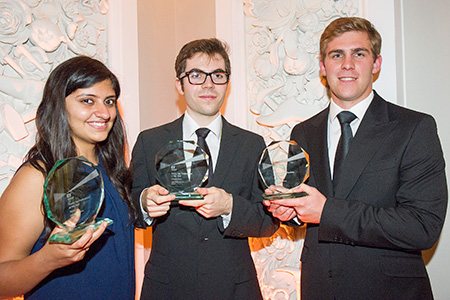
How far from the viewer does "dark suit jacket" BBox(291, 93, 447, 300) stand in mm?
1944

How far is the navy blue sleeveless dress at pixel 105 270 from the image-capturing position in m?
1.76

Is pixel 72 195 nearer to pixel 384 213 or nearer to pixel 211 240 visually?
pixel 211 240

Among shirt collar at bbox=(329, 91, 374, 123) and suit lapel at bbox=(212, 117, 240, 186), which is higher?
shirt collar at bbox=(329, 91, 374, 123)

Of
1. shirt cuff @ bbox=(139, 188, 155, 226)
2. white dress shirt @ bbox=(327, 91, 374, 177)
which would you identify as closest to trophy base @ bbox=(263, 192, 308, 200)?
white dress shirt @ bbox=(327, 91, 374, 177)

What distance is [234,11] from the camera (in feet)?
10.8

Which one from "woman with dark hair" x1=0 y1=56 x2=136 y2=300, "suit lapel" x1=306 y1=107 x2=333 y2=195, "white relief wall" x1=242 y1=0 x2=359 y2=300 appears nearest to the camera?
"woman with dark hair" x1=0 y1=56 x2=136 y2=300

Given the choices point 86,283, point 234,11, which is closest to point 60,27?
point 234,11

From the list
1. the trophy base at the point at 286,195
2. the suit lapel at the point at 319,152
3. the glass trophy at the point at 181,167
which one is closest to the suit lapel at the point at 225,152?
the glass trophy at the point at 181,167

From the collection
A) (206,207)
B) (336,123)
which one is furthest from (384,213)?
(206,207)

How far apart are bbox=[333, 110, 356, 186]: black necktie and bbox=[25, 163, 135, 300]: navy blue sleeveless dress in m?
1.13

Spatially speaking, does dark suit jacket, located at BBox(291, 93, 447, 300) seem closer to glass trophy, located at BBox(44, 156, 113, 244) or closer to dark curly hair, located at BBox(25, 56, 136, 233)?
glass trophy, located at BBox(44, 156, 113, 244)

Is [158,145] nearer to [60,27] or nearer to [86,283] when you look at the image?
[86,283]

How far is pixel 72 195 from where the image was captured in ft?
5.37

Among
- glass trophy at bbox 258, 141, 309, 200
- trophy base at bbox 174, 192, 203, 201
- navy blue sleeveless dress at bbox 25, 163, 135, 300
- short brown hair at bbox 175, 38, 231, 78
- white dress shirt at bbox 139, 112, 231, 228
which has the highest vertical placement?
short brown hair at bbox 175, 38, 231, 78
